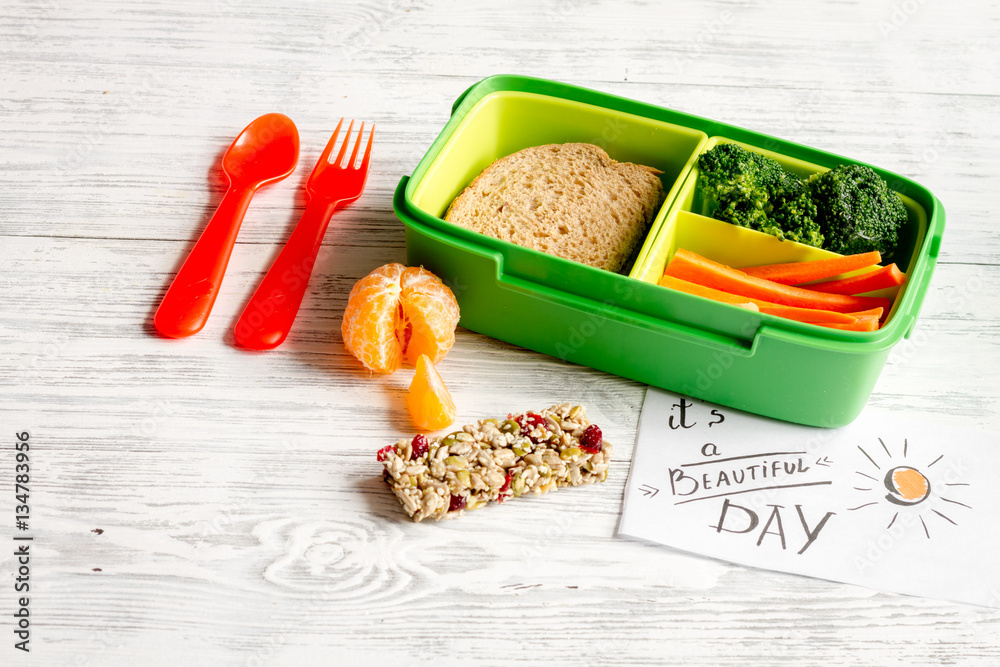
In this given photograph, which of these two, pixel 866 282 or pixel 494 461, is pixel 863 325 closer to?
pixel 866 282

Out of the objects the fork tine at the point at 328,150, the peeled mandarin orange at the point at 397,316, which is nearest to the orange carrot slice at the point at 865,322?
the peeled mandarin orange at the point at 397,316

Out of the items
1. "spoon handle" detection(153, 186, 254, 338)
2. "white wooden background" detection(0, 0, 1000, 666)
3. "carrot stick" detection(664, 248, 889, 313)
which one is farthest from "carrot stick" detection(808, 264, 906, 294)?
"spoon handle" detection(153, 186, 254, 338)

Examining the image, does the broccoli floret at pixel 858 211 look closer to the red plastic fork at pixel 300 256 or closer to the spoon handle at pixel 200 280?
the red plastic fork at pixel 300 256

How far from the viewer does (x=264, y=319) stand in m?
1.66

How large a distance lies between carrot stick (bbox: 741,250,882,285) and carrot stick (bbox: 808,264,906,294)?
18mm

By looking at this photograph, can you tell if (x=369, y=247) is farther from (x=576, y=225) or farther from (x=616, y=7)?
(x=616, y=7)

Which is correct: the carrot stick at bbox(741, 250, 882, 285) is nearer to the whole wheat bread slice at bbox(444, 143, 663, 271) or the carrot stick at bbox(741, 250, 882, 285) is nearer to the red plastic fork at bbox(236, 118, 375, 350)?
the whole wheat bread slice at bbox(444, 143, 663, 271)

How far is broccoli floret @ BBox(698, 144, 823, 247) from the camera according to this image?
1.59 m

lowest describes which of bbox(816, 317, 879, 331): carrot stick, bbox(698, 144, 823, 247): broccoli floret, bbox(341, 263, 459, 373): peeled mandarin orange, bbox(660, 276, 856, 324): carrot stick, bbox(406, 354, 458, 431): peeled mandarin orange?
bbox(406, 354, 458, 431): peeled mandarin orange

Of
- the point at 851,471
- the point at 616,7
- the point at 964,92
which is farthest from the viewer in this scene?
the point at 616,7

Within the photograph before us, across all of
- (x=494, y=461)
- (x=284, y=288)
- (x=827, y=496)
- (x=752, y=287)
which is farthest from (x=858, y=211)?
(x=284, y=288)

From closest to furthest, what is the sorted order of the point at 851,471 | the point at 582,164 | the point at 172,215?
the point at 851,471
the point at 582,164
the point at 172,215

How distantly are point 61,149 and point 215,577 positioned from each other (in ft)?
4.06

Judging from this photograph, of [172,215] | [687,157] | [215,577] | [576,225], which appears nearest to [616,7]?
[687,157]
